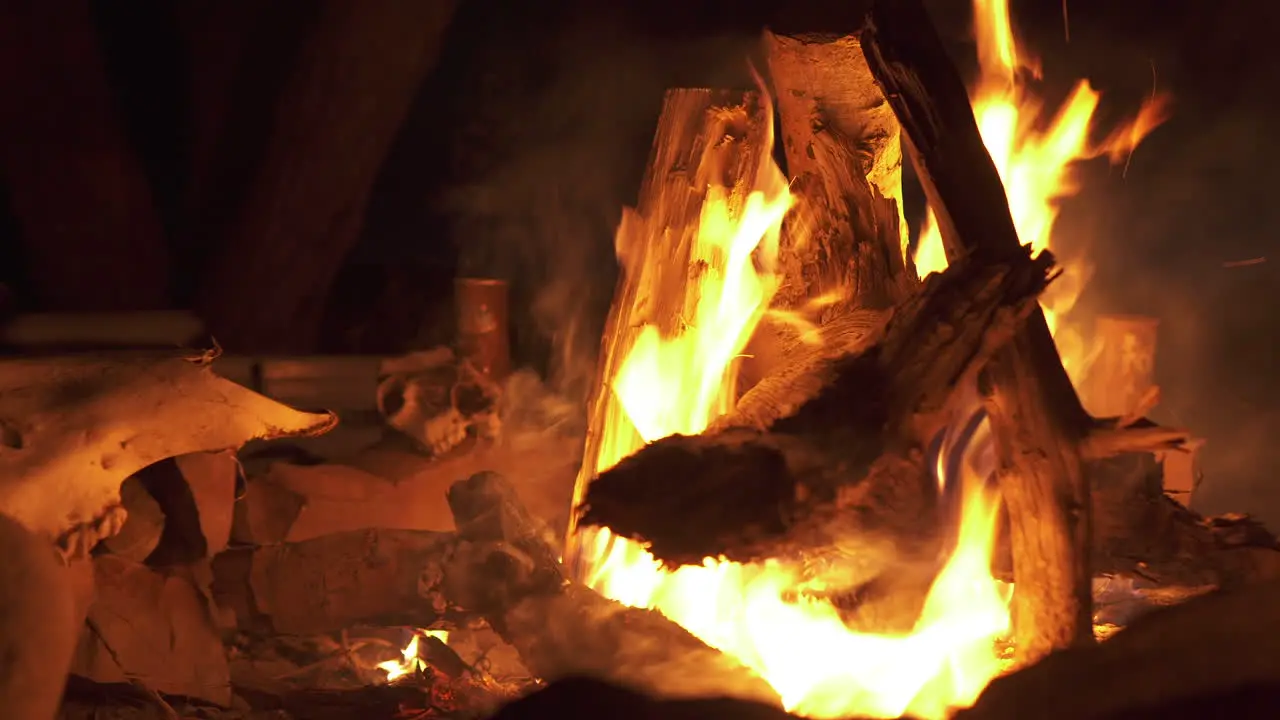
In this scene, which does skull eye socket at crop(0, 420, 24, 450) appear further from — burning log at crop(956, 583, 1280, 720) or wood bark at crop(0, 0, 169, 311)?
burning log at crop(956, 583, 1280, 720)

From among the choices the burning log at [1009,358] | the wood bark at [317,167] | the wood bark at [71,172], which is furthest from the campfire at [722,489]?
the wood bark at [71,172]

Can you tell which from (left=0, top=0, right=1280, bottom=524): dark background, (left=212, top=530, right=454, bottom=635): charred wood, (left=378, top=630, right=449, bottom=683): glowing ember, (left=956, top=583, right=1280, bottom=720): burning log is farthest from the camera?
(left=0, top=0, right=1280, bottom=524): dark background

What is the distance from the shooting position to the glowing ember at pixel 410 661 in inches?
142

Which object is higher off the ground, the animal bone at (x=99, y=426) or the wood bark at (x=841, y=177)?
the wood bark at (x=841, y=177)

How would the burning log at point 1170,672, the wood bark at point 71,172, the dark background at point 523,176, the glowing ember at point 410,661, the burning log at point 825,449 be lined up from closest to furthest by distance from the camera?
Answer: the burning log at point 1170,672
the burning log at point 825,449
the glowing ember at point 410,661
the wood bark at point 71,172
the dark background at point 523,176

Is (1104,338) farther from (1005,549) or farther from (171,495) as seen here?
(171,495)

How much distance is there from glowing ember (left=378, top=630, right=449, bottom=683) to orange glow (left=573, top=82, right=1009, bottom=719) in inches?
23.4

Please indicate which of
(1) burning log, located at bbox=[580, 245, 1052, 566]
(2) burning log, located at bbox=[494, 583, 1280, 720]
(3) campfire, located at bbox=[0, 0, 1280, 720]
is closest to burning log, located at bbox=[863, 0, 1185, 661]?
(3) campfire, located at bbox=[0, 0, 1280, 720]

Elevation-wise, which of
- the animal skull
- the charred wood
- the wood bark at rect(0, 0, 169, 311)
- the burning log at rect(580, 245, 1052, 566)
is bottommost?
the charred wood

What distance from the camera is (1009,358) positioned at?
8.96 feet

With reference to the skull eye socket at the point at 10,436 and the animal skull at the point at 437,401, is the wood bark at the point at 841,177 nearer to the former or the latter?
the animal skull at the point at 437,401

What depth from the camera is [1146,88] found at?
5367 mm

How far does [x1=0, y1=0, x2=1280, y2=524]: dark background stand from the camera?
4969 millimetres

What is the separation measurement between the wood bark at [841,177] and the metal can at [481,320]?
1400mm
